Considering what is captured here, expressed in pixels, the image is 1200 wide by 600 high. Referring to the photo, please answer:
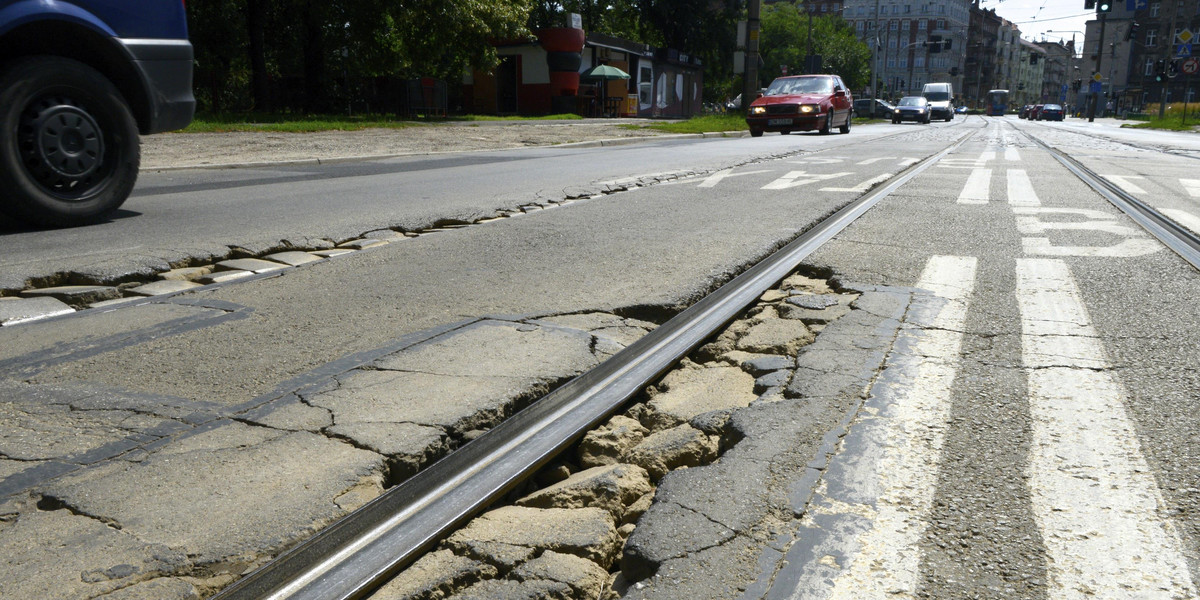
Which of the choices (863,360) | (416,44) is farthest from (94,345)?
(416,44)

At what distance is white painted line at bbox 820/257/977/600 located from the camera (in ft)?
6.12

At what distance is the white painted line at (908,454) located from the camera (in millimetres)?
1864

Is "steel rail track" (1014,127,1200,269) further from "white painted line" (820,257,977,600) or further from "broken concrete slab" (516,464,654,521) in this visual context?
"broken concrete slab" (516,464,654,521)

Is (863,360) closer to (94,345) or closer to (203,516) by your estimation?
(203,516)

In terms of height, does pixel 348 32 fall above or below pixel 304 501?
above

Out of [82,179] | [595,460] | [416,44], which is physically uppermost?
[416,44]

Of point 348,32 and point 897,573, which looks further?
point 348,32

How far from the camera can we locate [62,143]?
6020 millimetres

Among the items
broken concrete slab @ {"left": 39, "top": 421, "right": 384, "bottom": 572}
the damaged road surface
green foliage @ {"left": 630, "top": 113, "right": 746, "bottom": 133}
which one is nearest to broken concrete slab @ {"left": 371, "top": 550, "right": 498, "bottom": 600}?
the damaged road surface

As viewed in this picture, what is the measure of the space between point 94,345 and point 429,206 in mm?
4319

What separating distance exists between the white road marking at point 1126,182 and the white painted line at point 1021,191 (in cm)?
93

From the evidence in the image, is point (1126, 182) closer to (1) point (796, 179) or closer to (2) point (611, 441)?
(1) point (796, 179)

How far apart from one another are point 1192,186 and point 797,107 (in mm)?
14901

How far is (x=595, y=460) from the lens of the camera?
2557mm
